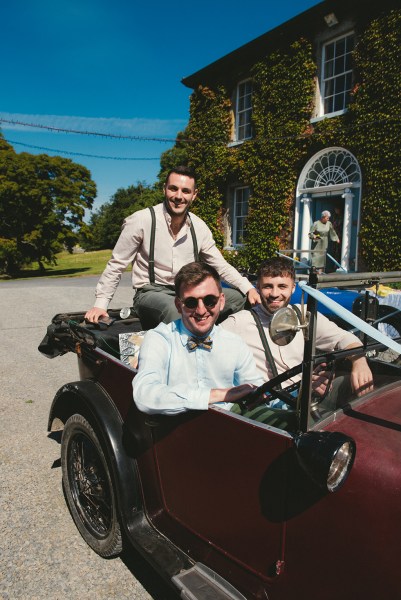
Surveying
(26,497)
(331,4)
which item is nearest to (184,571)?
(26,497)

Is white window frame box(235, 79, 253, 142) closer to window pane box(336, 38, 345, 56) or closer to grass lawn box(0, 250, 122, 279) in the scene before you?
window pane box(336, 38, 345, 56)

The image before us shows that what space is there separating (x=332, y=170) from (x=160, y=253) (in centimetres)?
984

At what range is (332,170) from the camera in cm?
1166

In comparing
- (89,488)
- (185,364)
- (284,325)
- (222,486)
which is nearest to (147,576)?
(89,488)

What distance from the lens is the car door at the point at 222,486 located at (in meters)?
1.46

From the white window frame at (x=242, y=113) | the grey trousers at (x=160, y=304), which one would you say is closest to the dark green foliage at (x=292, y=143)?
the white window frame at (x=242, y=113)

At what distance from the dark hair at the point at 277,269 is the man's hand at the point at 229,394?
1.08 meters

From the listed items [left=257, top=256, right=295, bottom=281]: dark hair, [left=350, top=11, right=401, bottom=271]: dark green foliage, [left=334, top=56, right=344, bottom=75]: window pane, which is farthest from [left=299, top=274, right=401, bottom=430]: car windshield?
[left=334, top=56, right=344, bottom=75]: window pane

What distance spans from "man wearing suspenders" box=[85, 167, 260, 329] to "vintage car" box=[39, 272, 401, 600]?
80cm

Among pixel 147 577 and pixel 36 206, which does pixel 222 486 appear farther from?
pixel 36 206

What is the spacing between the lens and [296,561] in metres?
1.40

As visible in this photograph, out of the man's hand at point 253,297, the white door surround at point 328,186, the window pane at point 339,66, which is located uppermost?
the window pane at point 339,66

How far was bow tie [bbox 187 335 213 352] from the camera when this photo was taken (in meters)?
2.01

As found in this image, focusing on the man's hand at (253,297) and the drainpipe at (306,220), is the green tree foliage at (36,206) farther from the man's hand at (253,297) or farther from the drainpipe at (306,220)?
the man's hand at (253,297)
